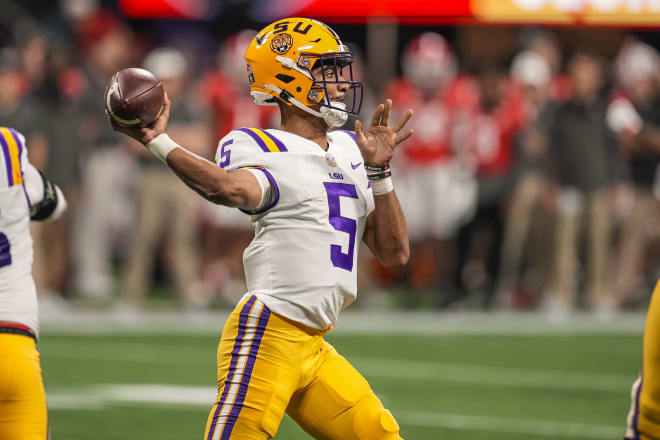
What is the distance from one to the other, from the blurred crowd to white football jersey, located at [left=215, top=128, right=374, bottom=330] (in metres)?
6.55

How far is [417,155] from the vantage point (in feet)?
39.4

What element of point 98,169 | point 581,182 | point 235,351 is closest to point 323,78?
point 235,351

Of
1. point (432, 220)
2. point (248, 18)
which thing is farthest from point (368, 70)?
point (432, 220)

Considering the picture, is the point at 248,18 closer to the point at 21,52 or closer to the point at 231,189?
the point at 21,52

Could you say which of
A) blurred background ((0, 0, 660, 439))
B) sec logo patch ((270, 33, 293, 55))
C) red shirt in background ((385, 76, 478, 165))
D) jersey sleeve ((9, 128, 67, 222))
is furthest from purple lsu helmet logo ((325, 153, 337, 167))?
red shirt in background ((385, 76, 478, 165))

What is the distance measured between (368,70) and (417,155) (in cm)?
234

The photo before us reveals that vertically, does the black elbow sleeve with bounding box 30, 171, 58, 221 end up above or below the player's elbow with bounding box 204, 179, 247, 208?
below

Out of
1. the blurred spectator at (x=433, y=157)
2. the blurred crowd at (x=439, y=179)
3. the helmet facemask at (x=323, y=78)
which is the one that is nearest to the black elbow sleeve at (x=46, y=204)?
the helmet facemask at (x=323, y=78)

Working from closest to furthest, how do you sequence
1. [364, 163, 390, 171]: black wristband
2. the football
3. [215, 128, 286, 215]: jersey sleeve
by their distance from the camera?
the football < [215, 128, 286, 215]: jersey sleeve < [364, 163, 390, 171]: black wristband

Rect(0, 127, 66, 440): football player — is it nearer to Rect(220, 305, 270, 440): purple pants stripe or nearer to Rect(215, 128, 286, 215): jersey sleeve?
Rect(220, 305, 270, 440): purple pants stripe

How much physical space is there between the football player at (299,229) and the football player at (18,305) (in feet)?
2.14

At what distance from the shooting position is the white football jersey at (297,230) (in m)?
3.77

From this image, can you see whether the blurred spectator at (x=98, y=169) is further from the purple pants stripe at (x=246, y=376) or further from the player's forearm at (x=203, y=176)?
the player's forearm at (x=203, y=176)

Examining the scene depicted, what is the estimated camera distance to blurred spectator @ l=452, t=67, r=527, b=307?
38.3 feet
